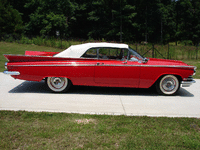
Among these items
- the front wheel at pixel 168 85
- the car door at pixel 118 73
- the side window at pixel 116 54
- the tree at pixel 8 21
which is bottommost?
the front wheel at pixel 168 85

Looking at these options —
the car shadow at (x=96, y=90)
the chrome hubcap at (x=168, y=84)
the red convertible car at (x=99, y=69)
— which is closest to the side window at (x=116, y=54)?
the red convertible car at (x=99, y=69)

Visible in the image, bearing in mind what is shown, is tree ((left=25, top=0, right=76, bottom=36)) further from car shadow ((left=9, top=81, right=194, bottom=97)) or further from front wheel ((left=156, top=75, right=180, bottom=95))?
front wheel ((left=156, top=75, right=180, bottom=95))

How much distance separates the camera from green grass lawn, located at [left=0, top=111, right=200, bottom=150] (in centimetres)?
318

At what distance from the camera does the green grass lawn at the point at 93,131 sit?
10.4 feet

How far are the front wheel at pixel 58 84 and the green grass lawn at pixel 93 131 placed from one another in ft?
5.86

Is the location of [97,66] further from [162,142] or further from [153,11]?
[153,11]

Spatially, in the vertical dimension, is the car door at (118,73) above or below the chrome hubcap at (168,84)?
above

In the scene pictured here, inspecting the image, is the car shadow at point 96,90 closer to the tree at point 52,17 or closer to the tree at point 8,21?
the tree at point 8,21

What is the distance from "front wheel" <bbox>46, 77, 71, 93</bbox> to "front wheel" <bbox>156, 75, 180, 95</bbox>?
104 inches

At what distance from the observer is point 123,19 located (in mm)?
44938

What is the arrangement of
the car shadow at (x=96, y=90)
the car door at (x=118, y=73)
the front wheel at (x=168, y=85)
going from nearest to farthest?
1. the car door at (x=118, y=73)
2. the front wheel at (x=168, y=85)
3. the car shadow at (x=96, y=90)

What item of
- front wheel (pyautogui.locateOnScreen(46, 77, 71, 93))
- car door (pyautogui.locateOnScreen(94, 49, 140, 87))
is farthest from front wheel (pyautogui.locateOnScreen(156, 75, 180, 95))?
front wheel (pyautogui.locateOnScreen(46, 77, 71, 93))

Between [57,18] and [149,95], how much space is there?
37832 millimetres

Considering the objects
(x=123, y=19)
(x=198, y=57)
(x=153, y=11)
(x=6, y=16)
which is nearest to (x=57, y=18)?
(x=6, y=16)
